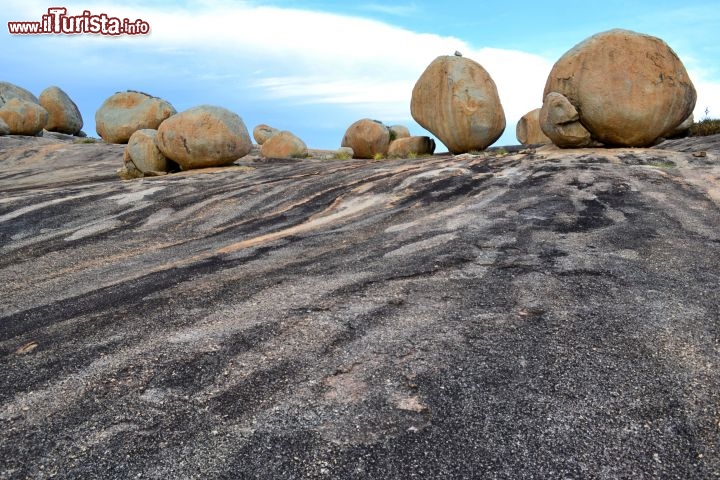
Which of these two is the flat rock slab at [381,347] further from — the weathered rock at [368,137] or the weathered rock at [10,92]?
the weathered rock at [10,92]

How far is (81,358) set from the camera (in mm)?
4281

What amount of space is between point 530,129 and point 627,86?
428 inches

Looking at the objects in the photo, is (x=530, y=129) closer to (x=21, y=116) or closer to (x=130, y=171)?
(x=130, y=171)

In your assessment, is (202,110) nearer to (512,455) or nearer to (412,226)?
(412,226)

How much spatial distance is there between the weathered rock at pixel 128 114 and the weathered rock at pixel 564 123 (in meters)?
18.5

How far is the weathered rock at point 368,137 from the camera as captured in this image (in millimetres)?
24750

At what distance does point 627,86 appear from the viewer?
1359 cm

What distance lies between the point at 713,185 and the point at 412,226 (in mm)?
6128

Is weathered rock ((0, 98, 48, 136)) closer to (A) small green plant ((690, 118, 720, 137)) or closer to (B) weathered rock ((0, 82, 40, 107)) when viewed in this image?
(B) weathered rock ((0, 82, 40, 107))

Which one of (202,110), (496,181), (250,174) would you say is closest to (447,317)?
(496,181)

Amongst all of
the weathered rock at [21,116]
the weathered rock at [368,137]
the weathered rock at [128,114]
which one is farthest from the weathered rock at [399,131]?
the weathered rock at [21,116]

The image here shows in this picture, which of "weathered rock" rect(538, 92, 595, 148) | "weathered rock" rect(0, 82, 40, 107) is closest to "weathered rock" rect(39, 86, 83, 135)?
"weathered rock" rect(0, 82, 40, 107)

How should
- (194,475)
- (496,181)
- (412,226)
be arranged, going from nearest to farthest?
1. (194,475)
2. (412,226)
3. (496,181)

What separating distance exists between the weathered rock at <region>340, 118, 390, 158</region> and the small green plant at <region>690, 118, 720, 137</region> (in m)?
12.1
